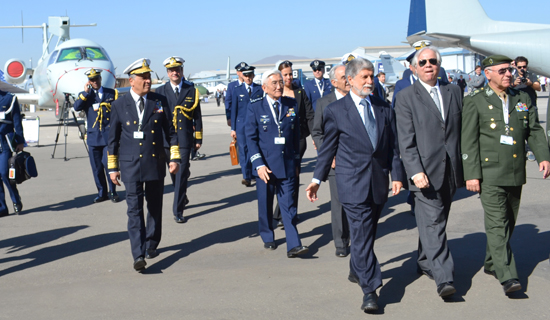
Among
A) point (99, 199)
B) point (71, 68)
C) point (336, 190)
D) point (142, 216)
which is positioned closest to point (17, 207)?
point (99, 199)

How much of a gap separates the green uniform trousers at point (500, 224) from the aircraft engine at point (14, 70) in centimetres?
2939

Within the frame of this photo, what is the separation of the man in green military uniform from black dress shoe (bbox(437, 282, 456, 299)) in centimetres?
44

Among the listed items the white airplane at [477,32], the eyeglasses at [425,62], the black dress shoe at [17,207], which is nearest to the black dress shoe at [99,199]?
the black dress shoe at [17,207]

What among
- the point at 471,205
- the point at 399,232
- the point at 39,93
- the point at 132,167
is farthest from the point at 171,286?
the point at 39,93

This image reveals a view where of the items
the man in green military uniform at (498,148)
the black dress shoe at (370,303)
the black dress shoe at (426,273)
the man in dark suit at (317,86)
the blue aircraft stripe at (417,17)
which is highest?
the blue aircraft stripe at (417,17)

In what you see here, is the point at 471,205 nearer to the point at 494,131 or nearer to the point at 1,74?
the point at 494,131

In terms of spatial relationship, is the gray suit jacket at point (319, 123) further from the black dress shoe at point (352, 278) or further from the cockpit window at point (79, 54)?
the cockpit window at point (79, 54)

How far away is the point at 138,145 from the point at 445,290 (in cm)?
322

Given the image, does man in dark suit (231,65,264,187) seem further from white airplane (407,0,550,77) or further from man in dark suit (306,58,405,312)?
white airplane (407,0,550,77)

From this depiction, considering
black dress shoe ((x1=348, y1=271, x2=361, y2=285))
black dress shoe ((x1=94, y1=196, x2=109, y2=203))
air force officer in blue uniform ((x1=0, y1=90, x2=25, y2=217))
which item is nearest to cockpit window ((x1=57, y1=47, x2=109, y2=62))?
black dress shoe ((x1=94, y1=196, x2=109, y2=203))

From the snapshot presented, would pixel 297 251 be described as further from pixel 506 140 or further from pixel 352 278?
pixel 506 140

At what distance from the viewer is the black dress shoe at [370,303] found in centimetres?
419

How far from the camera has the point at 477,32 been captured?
16.6 metres

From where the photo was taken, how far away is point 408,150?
4535 millimetres
